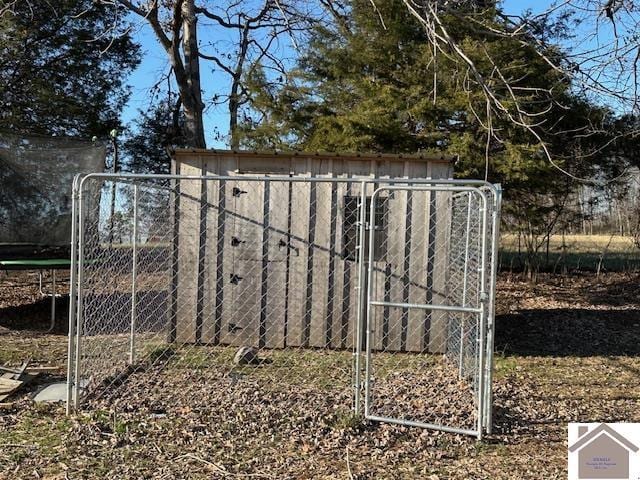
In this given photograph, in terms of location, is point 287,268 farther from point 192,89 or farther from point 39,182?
point 192,89

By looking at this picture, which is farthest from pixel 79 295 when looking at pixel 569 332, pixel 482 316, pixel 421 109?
pixel 569 332

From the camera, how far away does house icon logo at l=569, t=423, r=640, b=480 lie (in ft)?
11.4

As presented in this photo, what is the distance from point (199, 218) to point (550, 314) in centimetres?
614

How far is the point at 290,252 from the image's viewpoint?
7.40 meters

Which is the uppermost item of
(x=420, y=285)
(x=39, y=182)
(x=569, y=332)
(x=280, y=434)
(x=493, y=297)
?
(x=39, y=182)

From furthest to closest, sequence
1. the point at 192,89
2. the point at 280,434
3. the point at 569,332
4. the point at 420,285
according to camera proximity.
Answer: the point at 192,89 < the point at 569,332 < the point at 420,285 < the point at 280,434

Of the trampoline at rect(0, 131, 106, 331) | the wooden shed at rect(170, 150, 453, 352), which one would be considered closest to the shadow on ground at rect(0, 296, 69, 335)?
the trampoline at rect(0, 131, 106, 331)

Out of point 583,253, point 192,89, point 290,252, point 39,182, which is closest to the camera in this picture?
point 290,252

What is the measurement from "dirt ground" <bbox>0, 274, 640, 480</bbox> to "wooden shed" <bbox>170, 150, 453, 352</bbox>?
1557 millimetres

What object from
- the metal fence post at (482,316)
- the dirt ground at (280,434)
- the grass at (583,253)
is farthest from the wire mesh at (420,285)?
the grass at (583,253)

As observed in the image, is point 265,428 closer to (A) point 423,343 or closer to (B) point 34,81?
(A) point 423,343

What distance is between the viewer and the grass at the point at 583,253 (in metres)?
14.2

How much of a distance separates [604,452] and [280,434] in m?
2.08

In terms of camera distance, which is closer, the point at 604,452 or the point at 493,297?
the point at 604,452
